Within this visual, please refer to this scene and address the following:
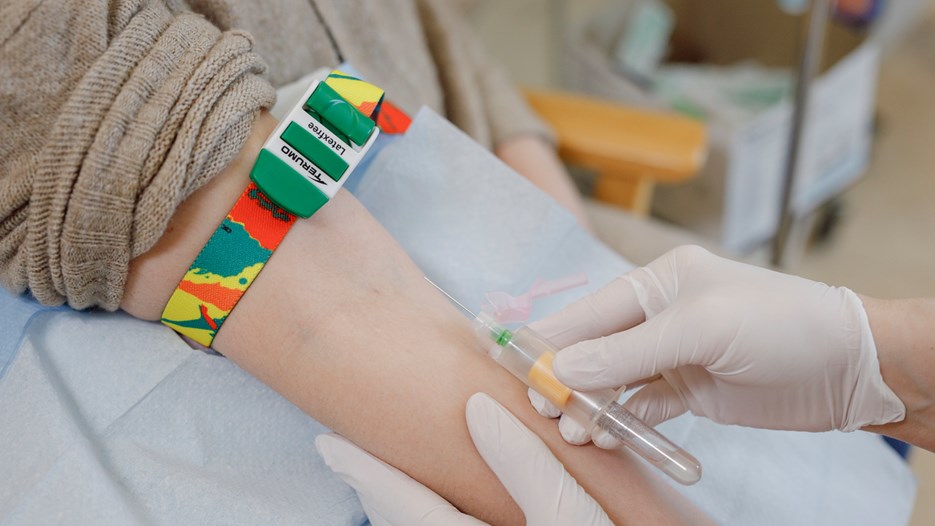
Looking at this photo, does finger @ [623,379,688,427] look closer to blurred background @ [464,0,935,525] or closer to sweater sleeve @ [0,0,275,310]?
sweater sleeve @ [0,0,275,310]

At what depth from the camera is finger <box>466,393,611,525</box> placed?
0.78 metres

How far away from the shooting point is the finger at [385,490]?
2.59ft

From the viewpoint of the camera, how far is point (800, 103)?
5.42 ft

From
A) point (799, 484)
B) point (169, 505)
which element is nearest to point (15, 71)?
point (169, 505)

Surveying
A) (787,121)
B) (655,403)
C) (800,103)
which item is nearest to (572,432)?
(655,403)

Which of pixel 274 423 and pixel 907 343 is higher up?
pixel 907 343

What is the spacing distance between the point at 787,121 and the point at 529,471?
4.83 ft

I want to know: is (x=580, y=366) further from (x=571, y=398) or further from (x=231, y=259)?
(x=231, y=259)

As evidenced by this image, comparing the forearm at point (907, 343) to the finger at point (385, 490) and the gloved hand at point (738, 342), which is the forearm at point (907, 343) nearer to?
the gloved hand at point (738, 342)

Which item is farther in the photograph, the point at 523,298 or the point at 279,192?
the point at 523,298

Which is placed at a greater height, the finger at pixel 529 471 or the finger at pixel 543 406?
the finger at pixel 543 406

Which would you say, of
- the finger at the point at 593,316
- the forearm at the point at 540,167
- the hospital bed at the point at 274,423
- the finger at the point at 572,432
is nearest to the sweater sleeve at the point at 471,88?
the forearm at the point at 540,167

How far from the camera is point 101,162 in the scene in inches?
27.7

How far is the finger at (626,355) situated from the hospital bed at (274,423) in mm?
192
